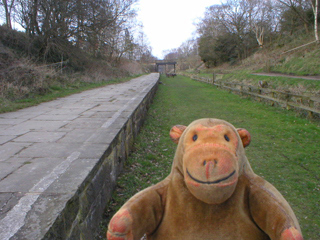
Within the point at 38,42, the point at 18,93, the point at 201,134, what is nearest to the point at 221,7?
the point at 38,42

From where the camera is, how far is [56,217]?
1760 mm

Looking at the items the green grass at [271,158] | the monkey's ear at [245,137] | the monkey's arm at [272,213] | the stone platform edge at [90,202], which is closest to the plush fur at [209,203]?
the monkey's arm at [272,213]

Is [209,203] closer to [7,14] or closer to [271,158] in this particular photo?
[271,158]

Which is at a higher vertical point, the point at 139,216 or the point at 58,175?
the point at 139,216

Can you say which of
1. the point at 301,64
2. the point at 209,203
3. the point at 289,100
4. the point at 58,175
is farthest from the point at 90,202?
the point at 301,64

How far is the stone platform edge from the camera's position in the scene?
6.09 ft

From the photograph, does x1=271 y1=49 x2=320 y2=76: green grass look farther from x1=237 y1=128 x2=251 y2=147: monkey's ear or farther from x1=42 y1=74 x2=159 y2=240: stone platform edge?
x1=237 y1=128 x2=251 y2=147: monkey's ear

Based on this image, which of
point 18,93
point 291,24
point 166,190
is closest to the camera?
point 166,190

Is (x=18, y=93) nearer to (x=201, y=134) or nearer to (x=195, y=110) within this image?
(x=195, y=110)

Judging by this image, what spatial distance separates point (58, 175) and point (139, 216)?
1.30m

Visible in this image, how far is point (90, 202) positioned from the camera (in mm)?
2447

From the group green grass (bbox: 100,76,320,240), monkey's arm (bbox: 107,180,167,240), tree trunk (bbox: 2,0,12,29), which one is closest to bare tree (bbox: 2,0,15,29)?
tree trunk (bbox: 2,0,12,29)

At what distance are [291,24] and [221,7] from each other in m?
14.8

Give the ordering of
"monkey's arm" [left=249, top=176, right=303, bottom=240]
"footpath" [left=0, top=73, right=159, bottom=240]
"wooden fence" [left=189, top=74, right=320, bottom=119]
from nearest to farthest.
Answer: "monkey's arm" [left=249, top=176, right=303, bottom=240], "footpath" [left=0, top=73, right=159, bottom=240], "wooden fence" [left=189, top=74, right=320, bottom=119]
